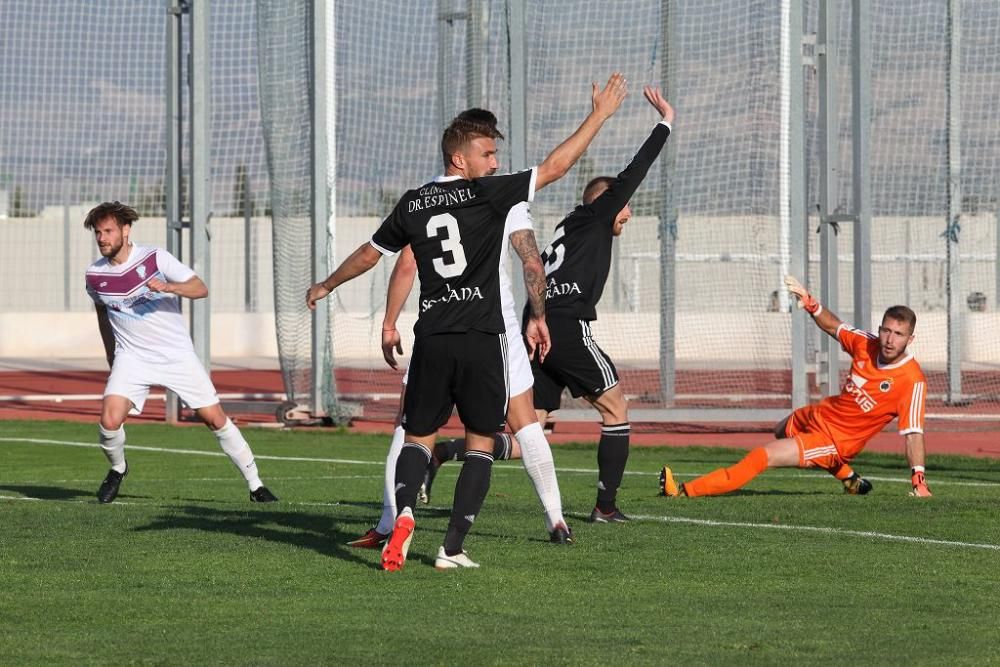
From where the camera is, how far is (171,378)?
408 inches

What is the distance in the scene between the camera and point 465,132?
22.8 ft

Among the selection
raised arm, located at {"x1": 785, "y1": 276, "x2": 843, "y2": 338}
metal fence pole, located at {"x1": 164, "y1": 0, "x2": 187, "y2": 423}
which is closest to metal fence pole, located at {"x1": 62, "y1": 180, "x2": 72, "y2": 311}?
metal fence pole, located at {"x1": 164, "y1": 0, "x2": 187, "y2": 423}

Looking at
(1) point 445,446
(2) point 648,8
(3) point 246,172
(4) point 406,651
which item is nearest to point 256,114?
(3) point 246,172

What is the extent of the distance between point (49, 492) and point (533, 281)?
202 inches

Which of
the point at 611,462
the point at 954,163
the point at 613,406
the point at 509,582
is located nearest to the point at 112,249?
the point at 613,406

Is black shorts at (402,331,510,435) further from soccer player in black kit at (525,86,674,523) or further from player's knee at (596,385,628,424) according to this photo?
player's knee at (596,385,628,424)

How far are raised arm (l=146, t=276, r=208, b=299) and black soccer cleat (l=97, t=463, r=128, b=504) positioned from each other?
124cm

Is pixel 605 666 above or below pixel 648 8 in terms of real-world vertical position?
below

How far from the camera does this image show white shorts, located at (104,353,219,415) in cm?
1029

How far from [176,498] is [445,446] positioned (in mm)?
2251

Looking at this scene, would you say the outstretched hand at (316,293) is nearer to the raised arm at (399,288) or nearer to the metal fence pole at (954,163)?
the raised arm at (399,288)

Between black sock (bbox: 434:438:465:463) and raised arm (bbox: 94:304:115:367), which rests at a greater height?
raised arm (bbox: 94:304:115:367)

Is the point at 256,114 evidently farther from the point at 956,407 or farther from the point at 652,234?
the point at 956,407

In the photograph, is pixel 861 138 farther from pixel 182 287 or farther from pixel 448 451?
pixel 182 287
